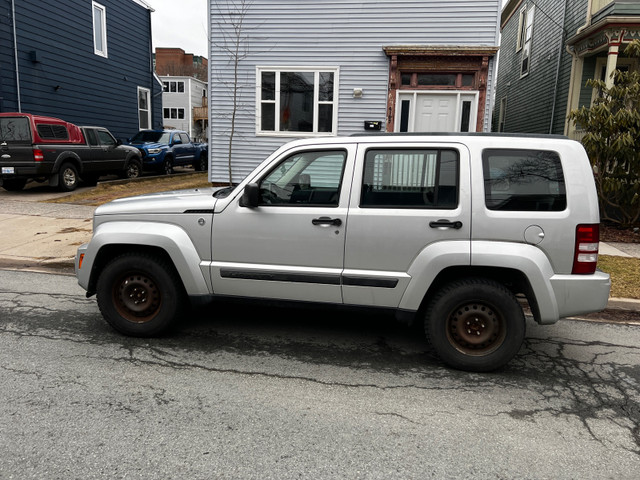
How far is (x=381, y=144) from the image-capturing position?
4.04 meters

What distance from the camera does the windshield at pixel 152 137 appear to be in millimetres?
19422

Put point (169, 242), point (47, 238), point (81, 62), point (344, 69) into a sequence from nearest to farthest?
point (169, 242), point (47, 238), point (344, 69), point (81, 62)

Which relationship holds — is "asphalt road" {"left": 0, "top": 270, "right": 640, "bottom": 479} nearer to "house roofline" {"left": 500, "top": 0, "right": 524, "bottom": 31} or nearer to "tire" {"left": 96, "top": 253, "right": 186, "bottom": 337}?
"tire" {"left": 96, "top": 253, "right": 186, "bottom": 337}

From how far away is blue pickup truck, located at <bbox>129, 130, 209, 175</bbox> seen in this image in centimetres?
1839

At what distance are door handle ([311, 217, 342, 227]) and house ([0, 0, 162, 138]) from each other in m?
14.5

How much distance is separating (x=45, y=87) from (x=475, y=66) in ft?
43.8

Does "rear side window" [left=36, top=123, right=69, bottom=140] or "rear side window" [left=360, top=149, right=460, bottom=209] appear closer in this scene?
"rear side window" [left=360, top=149, right=460, bottom=209]

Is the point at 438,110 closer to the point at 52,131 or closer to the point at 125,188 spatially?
the point at 125,188

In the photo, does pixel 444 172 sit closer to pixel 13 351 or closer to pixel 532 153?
pixel 532 153

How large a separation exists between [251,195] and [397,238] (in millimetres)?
1215

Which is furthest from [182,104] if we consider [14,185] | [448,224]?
[448,224]

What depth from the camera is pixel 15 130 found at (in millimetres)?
12336

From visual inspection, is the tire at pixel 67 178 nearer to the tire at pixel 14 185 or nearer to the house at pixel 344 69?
the tire at pixel 14 185

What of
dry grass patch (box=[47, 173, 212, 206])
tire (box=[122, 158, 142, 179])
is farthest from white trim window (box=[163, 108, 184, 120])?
tire (box=[122, 158, 142, 179])
